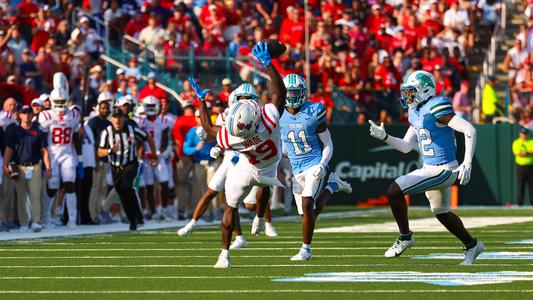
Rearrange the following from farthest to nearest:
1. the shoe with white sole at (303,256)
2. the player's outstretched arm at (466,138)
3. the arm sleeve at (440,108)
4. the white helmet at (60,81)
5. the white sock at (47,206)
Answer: the white sock at (47,206) < the white helmet at (60,81) < the shoe with white sole at (303,256) < the arm sleeve at (440,108) < the player's outstretched arm at (466,138)

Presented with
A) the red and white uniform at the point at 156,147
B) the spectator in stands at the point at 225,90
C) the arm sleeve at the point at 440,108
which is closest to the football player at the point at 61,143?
the red and white uniform at the point at 156,147

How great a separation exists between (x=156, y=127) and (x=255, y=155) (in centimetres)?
966

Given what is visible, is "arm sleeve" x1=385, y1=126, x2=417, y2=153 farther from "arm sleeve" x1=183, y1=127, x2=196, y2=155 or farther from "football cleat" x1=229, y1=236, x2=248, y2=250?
"arm sleeve" x1=183, y1=127, x2=196, y2=155

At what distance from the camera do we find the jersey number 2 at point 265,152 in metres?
12.2

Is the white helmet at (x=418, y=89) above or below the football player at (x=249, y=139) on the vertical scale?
above

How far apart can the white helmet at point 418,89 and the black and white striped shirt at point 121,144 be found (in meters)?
7.00

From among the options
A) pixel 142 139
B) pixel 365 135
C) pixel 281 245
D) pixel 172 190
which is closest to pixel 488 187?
pixel 365 135

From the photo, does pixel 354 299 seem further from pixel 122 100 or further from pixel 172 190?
pixel 172 190

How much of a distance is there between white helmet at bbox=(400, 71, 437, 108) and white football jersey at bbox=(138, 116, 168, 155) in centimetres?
925

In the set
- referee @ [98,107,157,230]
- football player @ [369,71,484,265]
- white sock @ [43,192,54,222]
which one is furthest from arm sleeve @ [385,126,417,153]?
white sock @ [43,192,54,222]

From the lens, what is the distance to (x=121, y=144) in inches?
755

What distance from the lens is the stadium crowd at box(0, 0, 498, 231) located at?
20.9m

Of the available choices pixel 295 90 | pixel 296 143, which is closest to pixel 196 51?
pixel 296 143

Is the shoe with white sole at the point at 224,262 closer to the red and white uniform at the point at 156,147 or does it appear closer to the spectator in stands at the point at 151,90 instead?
the red and white uniform at the point at 156,147
